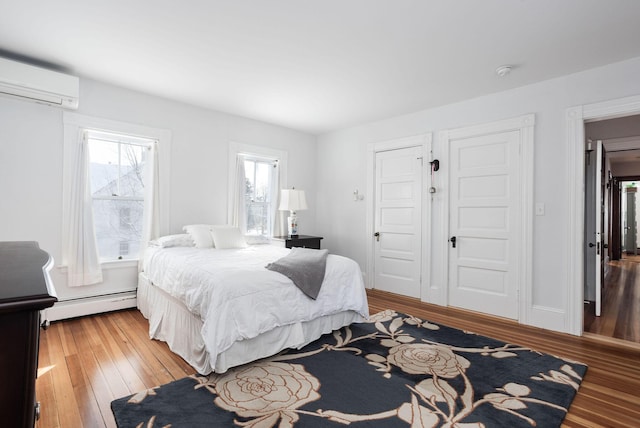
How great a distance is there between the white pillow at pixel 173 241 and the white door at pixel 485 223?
3.30 metres

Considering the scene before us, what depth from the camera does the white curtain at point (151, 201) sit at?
3936 mm

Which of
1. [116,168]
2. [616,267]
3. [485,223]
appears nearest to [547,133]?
[485,223]

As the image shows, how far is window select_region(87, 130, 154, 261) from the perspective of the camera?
3.71 metres

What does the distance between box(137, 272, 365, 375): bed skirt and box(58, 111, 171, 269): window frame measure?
0.98 meters

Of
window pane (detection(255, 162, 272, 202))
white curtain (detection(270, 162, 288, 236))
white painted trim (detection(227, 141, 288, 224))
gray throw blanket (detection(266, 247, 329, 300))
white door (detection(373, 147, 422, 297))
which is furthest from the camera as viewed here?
white curtain (detection(270, 162, 288, 236))

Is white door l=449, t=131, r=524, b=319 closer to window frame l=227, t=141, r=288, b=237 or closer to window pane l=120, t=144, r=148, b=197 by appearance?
window frame l=227, t=141, r=288, b=237

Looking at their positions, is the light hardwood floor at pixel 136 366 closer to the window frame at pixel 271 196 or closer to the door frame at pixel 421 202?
the door frame at pixel 421 202

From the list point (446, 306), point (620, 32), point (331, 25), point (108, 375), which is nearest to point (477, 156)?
point (620, 32)

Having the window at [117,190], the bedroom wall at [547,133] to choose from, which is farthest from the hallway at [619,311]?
the window at [117,190]

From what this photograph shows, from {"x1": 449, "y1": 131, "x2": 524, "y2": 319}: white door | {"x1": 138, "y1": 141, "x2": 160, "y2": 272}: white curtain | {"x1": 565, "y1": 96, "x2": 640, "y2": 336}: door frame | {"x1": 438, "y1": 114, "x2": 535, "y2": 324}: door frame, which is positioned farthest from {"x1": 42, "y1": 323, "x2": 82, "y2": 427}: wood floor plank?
{"x1": 565, "y1": 96, "x2": 640, "y2": 336}: door frame

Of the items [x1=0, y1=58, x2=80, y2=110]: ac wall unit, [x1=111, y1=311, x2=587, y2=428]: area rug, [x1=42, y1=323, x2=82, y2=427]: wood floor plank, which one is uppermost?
[x1=0, y1=58, x2=80, y2=110]: ac wall unit

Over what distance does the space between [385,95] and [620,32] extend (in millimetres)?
2099

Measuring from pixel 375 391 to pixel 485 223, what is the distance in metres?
2.60

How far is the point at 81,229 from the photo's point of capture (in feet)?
11.4
